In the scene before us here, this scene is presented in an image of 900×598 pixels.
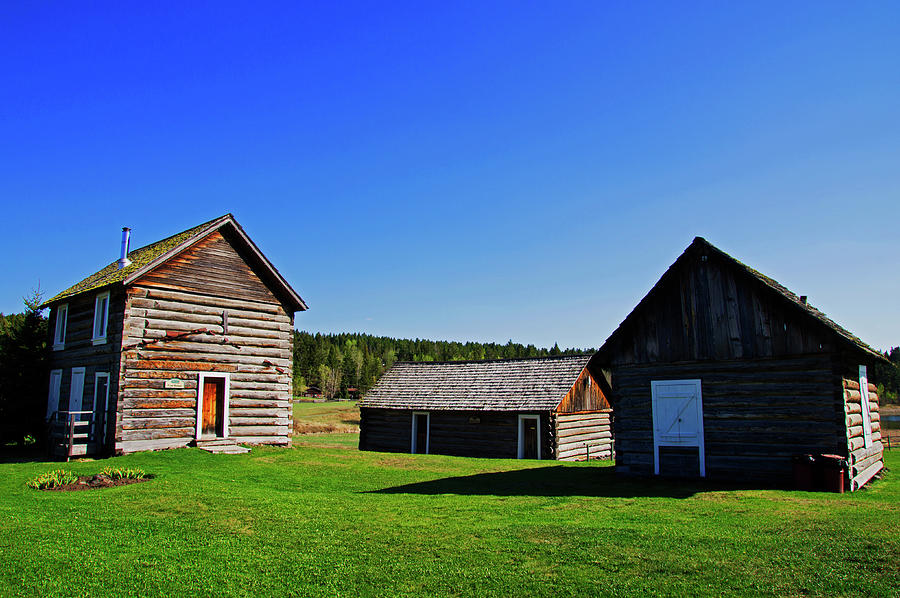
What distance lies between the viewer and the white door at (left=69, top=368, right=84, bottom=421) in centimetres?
2370

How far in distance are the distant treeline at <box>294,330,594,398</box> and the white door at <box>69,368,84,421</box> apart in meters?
95.4

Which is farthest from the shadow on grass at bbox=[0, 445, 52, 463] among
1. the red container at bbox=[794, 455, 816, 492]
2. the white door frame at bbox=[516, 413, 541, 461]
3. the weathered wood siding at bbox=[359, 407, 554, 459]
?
the red container at bbox=[794, 455, 816, 492]

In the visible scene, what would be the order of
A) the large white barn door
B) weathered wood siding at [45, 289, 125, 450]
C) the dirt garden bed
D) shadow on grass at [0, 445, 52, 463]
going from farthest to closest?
weathered wood siding at [45, 289, 125, 450] < shadow on grass at [0, 445, 52, 463] < the large white barn door < the dirt garden bed

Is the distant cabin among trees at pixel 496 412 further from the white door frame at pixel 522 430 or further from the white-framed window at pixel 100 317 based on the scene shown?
the white-framed window at pixel 100 317

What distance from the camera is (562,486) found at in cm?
1608

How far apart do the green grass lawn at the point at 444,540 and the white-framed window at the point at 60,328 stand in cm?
1205

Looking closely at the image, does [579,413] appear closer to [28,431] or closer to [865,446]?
[865,446]

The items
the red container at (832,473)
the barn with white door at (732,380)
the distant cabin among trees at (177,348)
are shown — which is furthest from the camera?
the distant cabin among trees at (177,348)

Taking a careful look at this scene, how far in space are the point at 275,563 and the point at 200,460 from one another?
1383cm

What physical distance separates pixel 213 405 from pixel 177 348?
273 cm

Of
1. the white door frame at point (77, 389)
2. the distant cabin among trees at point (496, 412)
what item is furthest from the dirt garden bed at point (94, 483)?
the distant cabin among trees at point (496, 412)

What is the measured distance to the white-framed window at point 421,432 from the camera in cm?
3139

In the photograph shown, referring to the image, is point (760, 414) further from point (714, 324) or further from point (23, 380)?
point (23, 380)

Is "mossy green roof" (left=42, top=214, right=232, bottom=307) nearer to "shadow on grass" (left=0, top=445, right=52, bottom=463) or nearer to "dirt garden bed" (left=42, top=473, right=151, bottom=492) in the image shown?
"shadow on grass" (left=0, top=445, right=52, bottom=463)
